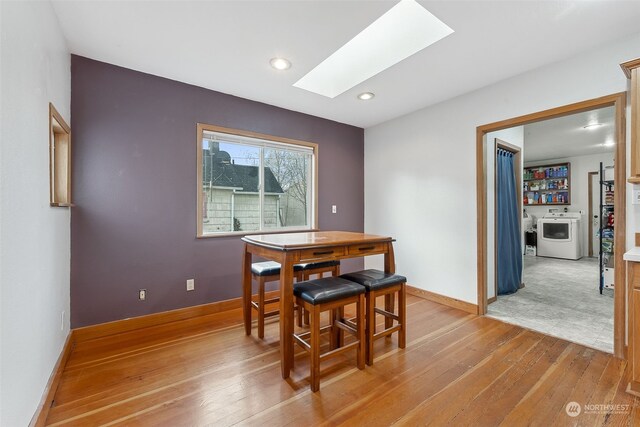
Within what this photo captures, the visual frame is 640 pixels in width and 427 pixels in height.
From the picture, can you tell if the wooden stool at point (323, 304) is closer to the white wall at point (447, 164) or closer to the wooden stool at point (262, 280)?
the wooden stool at point (262, 280)

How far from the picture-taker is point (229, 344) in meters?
2.39

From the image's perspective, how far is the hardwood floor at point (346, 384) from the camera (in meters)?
1.55

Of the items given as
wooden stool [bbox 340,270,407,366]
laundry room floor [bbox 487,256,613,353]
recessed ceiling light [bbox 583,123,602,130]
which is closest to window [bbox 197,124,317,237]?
wooden stool [bbox 340,270,407,366]

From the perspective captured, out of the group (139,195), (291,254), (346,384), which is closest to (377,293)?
(346,384)

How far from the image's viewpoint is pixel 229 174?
10.8 ft

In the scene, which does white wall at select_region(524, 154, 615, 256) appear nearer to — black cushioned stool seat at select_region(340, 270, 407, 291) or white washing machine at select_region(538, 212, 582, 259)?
white washing machine at select_region(538, 212, 582, 259)

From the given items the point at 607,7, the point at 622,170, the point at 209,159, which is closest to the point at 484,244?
the point at 622,170

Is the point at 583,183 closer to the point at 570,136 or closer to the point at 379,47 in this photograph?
the point at 570,136

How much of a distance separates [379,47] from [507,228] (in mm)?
2905

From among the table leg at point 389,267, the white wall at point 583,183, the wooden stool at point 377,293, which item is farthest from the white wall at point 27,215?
the white wall at point 583,183

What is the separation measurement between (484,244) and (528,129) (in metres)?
2.93

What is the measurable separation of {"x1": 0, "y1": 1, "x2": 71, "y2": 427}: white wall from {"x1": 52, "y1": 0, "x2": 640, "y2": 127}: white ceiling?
0.43m

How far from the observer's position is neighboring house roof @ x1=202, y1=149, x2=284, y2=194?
3.15 meters

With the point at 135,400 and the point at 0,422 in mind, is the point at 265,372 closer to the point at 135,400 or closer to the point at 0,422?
the point at 135,400
